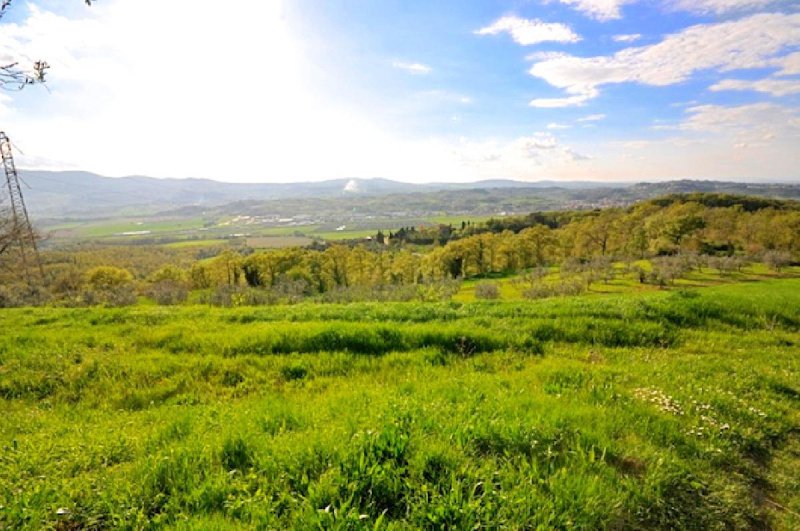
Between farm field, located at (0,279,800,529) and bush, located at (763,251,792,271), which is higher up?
farm field, located at (0,279,800,529)

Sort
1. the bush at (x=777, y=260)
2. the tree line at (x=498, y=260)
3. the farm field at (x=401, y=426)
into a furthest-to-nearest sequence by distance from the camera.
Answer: the bush at (x=777, y=260), the tree line at (x=498, y=260), the farm field at (x=401, y=426)

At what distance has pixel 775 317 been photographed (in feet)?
Result: 42.5

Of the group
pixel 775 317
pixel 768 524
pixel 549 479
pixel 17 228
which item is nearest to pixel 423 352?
pixel 549 479

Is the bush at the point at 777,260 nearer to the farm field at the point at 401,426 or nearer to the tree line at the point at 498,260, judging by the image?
the tree line at the point at 498,260

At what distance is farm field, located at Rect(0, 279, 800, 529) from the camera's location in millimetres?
3678

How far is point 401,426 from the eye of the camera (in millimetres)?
4762

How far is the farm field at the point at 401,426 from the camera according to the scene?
368 centimetres

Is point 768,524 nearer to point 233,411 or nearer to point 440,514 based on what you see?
point 440,514

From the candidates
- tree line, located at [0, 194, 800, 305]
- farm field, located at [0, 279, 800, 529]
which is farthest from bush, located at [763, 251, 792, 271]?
farm field, located at [0, 279, 800, 529]

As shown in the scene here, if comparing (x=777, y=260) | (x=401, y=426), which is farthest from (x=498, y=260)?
(x=401, y=426)

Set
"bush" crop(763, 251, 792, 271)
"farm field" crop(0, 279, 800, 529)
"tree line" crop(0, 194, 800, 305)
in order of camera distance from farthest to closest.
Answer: "bush" crop(763, 251, 792, 271) < "tree line" crop(0, 194, 800, 305) < "farm field" crop(0, 279, 800, 529)

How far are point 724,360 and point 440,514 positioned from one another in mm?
9110

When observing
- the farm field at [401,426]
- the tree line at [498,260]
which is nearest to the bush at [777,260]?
the tree line at [498,260]

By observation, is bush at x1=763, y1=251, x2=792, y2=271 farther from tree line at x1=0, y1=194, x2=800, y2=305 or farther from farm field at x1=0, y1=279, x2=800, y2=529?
farm field at x1=0, y1=279, x2=800, y2=529
